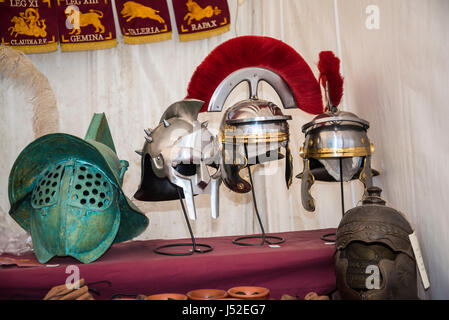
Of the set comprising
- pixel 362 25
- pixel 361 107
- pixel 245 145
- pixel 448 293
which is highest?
pixel 362 25

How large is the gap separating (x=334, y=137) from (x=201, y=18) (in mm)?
1613

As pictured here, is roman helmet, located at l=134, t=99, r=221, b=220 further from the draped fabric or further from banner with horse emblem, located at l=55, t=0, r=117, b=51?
banner with horse emblem, located at l=55, t=0, r=117, b=51

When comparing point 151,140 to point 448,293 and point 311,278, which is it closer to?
point 311,278

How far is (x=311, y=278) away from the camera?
1679 millimetres

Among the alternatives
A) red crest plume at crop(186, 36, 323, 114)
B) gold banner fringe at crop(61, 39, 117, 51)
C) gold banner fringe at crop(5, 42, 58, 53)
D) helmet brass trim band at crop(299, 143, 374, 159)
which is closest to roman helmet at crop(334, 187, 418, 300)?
helmet brass trim band at crop(299, 143, 374, 159)

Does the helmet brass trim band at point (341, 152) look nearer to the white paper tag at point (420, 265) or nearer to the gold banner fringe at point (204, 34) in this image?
the white paper tag at point (420, 265)

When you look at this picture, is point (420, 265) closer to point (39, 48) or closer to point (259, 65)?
point (259, 65)

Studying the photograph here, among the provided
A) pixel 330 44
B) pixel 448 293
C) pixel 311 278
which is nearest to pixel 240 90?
pixel 330 44

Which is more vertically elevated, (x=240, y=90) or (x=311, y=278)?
(x=240, y=90)

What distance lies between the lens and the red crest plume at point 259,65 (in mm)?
2025

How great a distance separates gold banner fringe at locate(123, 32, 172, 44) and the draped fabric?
8 cm
